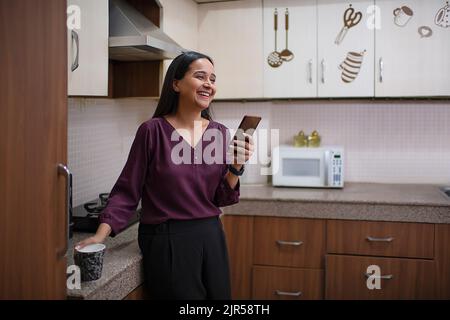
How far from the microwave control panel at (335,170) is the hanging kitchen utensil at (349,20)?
66 cm

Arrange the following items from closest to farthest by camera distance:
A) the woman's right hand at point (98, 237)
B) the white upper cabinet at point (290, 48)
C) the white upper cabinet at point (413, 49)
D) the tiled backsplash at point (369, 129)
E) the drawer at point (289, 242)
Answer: the woman's right hand at point (98, 237) → the drawer at point (289, 242) → the white upper cabinet at point (413, 49) → the white upper cabinet at point (290, 48) → the tiled backsplash at point (369, 129)

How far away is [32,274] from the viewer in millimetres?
1090

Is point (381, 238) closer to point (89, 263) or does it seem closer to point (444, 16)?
point (444, 16)

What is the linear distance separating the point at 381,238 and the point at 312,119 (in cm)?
98

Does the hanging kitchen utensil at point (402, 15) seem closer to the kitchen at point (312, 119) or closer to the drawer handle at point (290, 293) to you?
the kitchen at point (312, 119)

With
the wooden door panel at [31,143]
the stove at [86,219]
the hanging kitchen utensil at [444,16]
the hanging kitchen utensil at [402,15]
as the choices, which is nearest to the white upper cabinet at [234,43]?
the hanging kitchen utensil at [402,15]

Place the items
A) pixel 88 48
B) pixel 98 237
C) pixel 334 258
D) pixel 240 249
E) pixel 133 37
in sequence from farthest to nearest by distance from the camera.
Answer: pixel 240 249 → pixel 334 258 → pixel 133 37 → pixel 88 48 → pixel 98 237

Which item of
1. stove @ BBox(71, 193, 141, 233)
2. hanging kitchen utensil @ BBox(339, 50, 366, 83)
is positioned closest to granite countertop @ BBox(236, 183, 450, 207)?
hanging kitchen utensil @ BBox(339, 50, 366, 83)

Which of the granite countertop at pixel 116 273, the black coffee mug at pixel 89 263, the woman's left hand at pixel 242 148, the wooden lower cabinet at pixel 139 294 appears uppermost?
the woman's left hand at pixel 242 148

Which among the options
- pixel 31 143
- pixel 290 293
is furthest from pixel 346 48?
pixel 31 143

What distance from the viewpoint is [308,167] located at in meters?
2.91

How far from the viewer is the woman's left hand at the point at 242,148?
161cm
